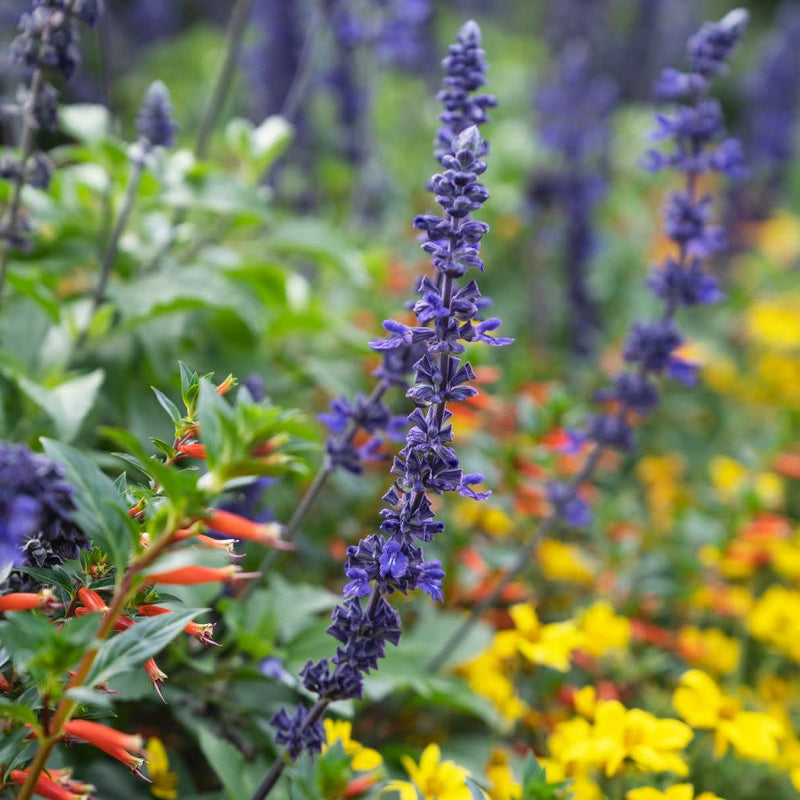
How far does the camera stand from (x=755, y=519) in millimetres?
1970

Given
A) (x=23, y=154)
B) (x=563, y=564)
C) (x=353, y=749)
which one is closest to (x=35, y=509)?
(x=353, y=749)

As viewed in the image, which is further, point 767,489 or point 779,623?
point 767,489

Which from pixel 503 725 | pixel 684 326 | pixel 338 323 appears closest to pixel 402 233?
pixel 684 326

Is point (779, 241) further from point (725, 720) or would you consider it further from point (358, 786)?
point (358, 786)

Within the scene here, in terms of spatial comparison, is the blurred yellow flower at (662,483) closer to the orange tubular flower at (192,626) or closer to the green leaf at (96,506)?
the orange tubular flower at (192,626)

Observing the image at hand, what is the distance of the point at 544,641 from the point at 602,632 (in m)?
0.22

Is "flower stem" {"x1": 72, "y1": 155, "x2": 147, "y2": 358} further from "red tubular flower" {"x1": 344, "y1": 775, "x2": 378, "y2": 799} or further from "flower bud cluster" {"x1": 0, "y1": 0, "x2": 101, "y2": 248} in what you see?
"red tubular flower" {"x1": 344, "y1": 775, "x2": 378, "y2": 799}

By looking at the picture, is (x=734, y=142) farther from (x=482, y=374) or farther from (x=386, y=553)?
(x=386, y=553)

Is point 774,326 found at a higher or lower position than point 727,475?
higher

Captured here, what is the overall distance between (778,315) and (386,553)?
3.05m

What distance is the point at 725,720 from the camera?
4.44 ft

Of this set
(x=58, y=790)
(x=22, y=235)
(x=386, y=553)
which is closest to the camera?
(x=58, y=790)

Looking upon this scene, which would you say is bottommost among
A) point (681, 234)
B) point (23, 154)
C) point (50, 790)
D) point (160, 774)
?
point (160, 774)

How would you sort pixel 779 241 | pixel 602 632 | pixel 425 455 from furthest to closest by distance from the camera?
pixel 779 241
pixel 602 632
pixel 425 455
